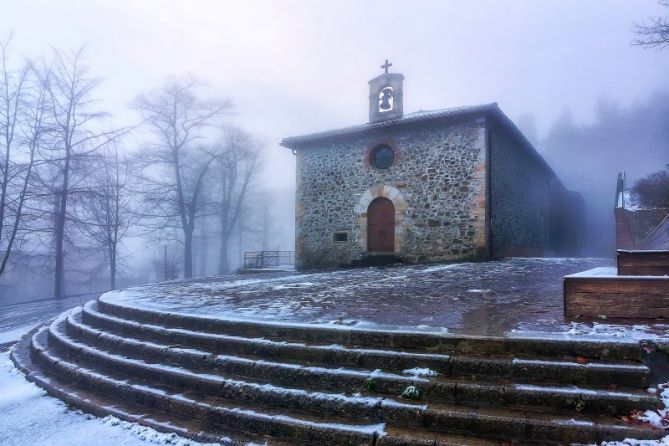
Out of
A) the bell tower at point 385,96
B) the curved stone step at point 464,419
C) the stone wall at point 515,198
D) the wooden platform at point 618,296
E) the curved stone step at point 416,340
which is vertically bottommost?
the curved stone step at point 464,419

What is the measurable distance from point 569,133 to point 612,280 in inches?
2095

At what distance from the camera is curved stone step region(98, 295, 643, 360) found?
3451 mm

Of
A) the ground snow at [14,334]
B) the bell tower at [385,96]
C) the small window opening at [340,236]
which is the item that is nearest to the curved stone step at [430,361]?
the ground snow at [14,334]

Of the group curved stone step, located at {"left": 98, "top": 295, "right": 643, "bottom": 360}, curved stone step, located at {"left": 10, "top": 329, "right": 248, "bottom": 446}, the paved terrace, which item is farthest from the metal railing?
curved stone step, located at {"left": 98, "top": 295, "right": 643, "bottom": 360}

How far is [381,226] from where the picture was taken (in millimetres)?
13844

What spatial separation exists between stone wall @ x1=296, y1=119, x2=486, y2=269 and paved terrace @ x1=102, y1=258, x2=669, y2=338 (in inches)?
117

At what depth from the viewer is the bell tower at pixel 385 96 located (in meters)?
14.3

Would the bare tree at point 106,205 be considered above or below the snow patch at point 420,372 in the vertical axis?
above

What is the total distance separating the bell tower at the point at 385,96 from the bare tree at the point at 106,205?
10.5m

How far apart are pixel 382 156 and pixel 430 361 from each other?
1094 cm

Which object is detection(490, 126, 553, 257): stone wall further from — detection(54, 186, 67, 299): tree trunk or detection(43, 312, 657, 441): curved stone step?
detection(54, 186, 67, 299): tree trunk

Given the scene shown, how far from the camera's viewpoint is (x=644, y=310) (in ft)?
14.2

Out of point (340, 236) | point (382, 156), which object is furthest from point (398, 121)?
point (340, 236)

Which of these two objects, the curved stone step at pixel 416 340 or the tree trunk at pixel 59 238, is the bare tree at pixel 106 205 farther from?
the curved stone step at pixel 416 340
